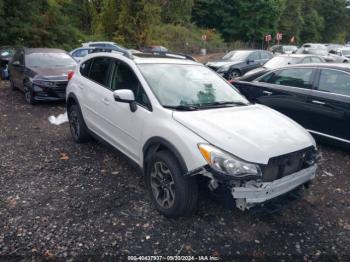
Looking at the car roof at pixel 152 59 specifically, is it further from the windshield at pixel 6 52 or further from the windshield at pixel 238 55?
the windshield at pixel 6 52

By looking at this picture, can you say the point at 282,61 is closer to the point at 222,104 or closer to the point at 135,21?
the point at 222,104

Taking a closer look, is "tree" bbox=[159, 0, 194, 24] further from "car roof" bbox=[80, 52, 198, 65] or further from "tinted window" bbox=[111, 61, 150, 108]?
"tinted window" bbox=[111, 61, 150, 108]

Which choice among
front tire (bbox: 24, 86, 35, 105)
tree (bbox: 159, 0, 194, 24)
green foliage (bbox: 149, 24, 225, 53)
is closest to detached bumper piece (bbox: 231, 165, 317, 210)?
front tire (bbox: 24, 86, 35, 105)

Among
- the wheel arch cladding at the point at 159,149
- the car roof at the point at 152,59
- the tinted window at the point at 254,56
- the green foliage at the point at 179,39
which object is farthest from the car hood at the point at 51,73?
the green foliage at the point at 179,39

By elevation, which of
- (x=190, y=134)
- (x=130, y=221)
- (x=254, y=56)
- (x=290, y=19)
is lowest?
(x=130, y=221)

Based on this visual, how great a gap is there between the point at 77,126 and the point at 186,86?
2588mm

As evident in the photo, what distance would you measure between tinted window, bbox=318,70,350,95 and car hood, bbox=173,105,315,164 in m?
2.21

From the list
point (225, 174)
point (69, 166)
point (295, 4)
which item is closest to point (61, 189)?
point (69, 166)

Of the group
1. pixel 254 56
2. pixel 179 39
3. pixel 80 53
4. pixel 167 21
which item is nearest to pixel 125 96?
pixel 254 56

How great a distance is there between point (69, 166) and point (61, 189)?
30.7 inches

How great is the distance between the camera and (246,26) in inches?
1736

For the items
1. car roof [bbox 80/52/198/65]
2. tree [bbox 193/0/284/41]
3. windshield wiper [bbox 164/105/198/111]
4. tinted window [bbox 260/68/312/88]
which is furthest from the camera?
tree [bbox 193/0/284/41]

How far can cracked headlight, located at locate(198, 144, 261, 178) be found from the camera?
3.00m

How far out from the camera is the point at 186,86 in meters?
4.14
